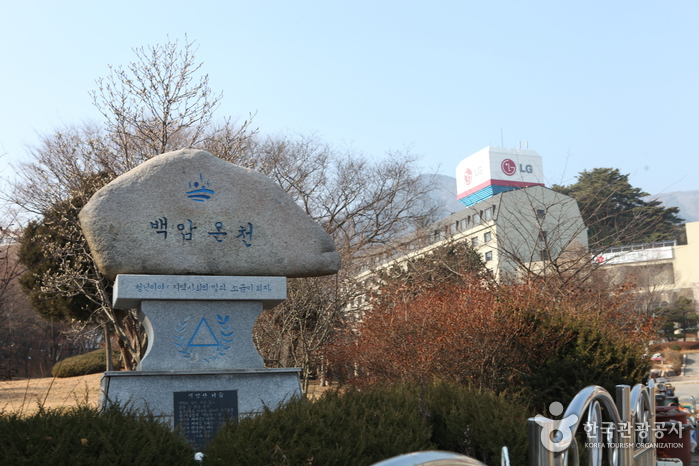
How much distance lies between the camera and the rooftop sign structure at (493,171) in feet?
188

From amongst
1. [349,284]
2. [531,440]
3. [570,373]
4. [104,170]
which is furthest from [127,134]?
[531,440]

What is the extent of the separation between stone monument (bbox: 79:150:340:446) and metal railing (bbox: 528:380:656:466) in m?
3.14

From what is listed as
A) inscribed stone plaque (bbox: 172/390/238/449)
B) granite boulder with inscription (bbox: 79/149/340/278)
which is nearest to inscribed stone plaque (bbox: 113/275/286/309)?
granite boulder with inscription (bbox: 79/149/340/278)

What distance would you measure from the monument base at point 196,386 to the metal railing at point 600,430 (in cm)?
286

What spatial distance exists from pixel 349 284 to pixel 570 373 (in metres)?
8.19

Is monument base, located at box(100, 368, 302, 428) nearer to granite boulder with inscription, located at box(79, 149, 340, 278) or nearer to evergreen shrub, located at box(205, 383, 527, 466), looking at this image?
granite boulder with inscription, located at box(79, 149, 340, 278)

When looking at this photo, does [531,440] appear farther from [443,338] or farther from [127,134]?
[127,134]

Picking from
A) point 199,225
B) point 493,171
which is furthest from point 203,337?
point 493,171

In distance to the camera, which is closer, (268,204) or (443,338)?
(268,204)

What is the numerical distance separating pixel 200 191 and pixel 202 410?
2.18m

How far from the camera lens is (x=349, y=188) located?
63.6 ft

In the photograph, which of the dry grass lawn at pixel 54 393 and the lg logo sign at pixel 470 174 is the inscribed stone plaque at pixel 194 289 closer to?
the dry grass lawn at pixel 54 393

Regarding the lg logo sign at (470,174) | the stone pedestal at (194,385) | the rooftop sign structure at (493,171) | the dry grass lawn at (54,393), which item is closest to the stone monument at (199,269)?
the stone pedestal at (194,385)

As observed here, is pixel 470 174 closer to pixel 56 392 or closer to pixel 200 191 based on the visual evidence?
pixel 56 392
